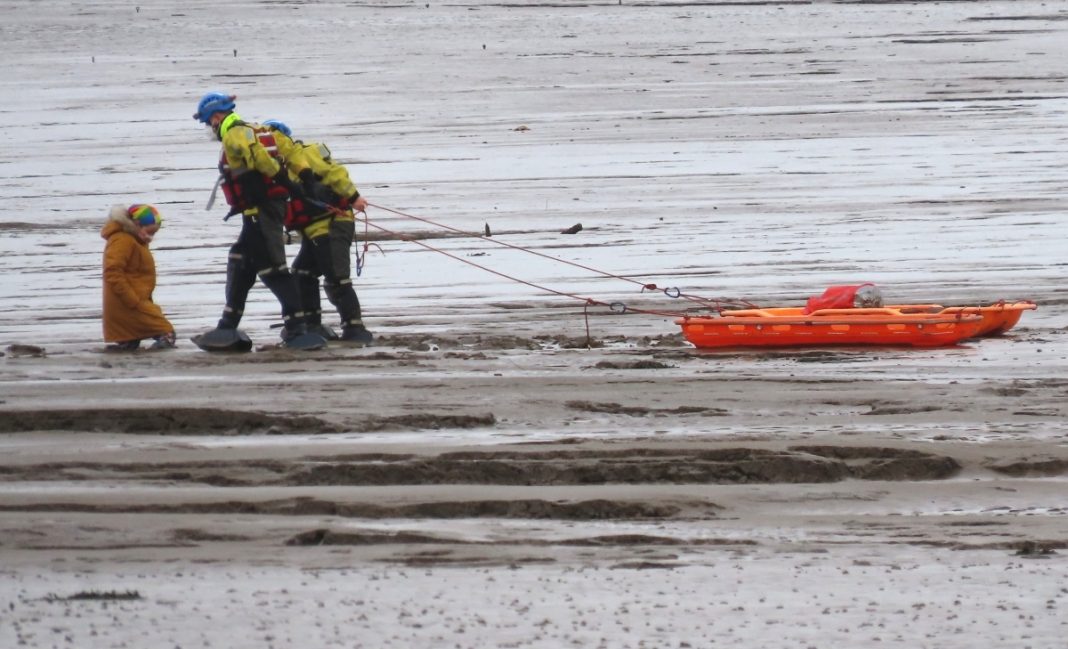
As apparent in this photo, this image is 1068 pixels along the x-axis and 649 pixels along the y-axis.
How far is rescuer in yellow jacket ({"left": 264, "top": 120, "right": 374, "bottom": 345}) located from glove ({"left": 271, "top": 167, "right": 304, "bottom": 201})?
4cm

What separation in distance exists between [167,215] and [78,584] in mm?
11759

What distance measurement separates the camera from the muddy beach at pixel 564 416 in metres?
5.88

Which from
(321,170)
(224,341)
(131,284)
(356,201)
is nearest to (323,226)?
(356,201)

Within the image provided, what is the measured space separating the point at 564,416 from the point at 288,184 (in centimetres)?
298

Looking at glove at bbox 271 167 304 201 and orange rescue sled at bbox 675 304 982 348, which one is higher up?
glove at bbox 271 167 304 201

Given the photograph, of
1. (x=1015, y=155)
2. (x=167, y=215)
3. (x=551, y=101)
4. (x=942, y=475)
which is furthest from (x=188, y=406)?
(x=551, y=101)

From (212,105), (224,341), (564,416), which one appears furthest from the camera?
(224,341)

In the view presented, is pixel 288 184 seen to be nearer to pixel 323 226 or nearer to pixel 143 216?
pixel 323 226

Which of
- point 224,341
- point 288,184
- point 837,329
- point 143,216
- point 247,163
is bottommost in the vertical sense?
point 837,329

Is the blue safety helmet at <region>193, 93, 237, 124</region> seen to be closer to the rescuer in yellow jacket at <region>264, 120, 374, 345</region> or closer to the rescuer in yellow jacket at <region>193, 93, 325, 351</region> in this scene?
the rescuer in yellow jacket at <region>193, 93, 325, 351</region>

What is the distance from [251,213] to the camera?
35.8ft

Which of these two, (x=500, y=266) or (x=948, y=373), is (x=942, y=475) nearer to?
(x=948, y=373)

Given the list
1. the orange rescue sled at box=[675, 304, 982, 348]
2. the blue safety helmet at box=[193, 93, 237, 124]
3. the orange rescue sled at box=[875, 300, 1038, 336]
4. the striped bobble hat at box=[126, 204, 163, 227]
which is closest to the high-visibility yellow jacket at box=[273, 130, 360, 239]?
the blue safety helmet at box=[193, 93, 237, 124]

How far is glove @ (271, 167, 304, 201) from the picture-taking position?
10.8 metres
